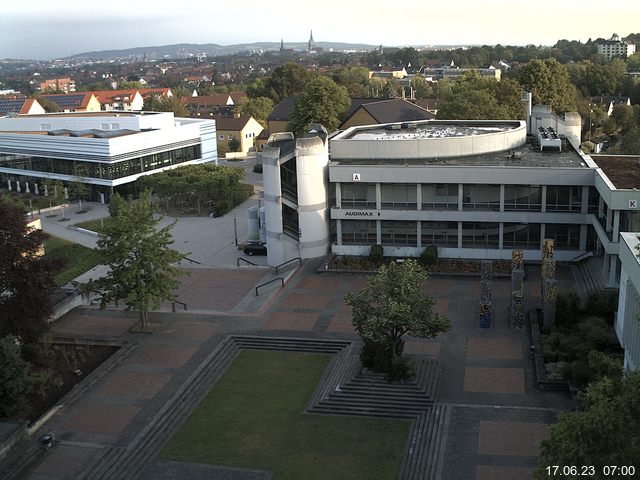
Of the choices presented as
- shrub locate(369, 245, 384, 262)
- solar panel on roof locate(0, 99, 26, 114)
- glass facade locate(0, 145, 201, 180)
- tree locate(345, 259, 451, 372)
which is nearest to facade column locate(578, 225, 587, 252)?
shrub locate(369, 245, 384, 262)

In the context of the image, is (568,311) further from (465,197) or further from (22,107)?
(22,107)

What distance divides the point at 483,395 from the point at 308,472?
7.34 meters

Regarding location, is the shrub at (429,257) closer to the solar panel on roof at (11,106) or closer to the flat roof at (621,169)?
the flat roof at (621,169)

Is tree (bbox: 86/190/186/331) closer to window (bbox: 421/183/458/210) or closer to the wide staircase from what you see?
the wide staircase

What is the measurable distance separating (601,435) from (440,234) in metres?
27.7

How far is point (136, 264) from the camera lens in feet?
102

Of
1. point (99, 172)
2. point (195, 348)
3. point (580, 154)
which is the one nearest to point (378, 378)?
point (195, 348)

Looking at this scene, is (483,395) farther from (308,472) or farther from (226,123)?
(226,123)

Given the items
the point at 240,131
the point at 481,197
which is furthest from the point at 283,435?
the point at 240,131

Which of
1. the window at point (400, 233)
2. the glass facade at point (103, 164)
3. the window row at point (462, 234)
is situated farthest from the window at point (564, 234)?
the glass facade at point (103, 164)

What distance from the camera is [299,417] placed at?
81.4 ft

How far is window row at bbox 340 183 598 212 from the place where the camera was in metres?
38.6

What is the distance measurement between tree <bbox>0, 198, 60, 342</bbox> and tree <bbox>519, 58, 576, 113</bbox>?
195 feet

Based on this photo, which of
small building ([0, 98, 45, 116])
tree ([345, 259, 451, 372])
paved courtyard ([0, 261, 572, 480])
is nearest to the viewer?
paved courtyard ([0, 261, 572, 480])
